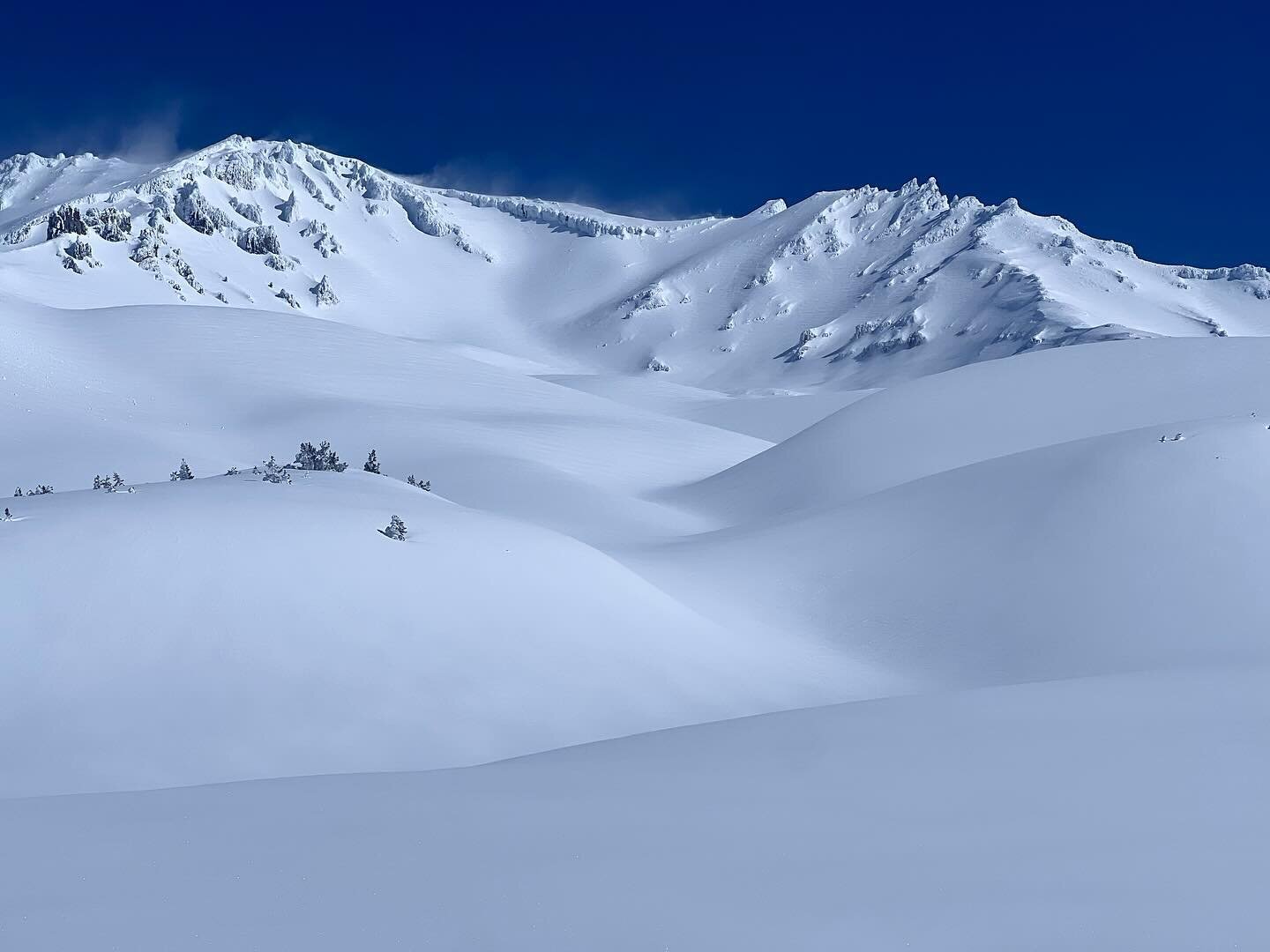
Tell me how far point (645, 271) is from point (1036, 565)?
5014 inches

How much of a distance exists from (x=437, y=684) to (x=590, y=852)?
439 cm

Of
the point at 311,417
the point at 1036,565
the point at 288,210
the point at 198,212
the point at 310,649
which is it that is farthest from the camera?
the point at 288,210

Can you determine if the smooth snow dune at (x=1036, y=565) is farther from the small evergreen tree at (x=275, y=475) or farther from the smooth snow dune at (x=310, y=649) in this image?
the small evergreen tree at (x=275, y=475)

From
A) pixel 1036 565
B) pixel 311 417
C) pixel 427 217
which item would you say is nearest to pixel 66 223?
pixel 311 417

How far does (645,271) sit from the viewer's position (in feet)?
452

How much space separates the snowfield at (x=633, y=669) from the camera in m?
4.39

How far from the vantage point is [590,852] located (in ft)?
15.9

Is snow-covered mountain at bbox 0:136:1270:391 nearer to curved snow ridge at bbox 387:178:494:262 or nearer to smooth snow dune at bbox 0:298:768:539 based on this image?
curved snow ridge at bbox 387:178:494:262

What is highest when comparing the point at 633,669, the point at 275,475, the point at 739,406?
the point at 739,406

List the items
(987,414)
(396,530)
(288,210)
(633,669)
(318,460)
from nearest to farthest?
(633,669) < (396,530) < (318,460) < (987,414) < (288,210)

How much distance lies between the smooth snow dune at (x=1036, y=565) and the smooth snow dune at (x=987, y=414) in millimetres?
6983

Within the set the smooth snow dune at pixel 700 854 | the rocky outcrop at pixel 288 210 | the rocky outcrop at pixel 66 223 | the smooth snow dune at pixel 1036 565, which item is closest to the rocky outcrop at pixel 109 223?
the rocky outcrop at pixel 66 223

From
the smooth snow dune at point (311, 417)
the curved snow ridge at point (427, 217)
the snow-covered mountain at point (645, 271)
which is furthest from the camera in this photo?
the curved snow ridge at point (427, 217)

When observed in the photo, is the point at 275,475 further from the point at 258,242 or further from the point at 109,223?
the point at 258,242
